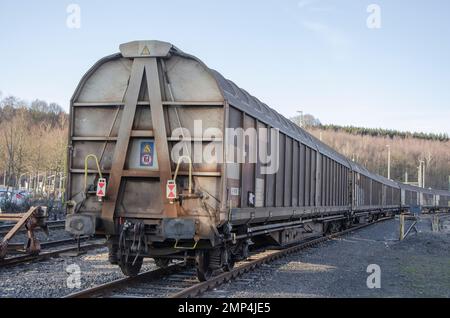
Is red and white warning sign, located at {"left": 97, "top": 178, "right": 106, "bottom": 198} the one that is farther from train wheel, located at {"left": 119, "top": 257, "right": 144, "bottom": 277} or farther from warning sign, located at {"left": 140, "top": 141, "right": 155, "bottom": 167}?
train wheel, located at {"left": 119, "top": 257, "right": 144, "bottom": 277}

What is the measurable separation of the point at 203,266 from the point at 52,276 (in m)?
3.15

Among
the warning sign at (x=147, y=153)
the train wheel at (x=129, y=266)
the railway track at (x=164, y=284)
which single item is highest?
the warning sign at (x=147, y=153)

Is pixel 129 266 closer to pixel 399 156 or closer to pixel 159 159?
pixel 159 159

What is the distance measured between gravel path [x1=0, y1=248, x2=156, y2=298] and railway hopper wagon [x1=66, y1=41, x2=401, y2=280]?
36.5 inches

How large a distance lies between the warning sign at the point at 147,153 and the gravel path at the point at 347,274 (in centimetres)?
251

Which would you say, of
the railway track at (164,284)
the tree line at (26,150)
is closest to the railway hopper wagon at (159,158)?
the railway track at (164,284)

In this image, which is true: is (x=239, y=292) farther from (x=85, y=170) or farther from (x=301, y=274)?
(x=85, y=170)

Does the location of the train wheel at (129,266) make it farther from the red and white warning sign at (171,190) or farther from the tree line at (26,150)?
the tree line at (26,150)

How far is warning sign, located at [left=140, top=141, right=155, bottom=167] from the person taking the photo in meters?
8.27

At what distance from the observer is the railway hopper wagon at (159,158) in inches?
312

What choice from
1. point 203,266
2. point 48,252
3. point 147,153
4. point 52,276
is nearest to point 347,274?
point 203,266

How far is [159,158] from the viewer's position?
26.3 ft
